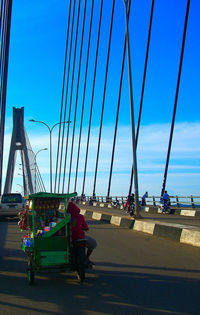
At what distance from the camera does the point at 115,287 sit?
5469 millimetres

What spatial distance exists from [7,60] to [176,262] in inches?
1403

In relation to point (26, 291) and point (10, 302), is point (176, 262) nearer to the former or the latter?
point (26, 291)

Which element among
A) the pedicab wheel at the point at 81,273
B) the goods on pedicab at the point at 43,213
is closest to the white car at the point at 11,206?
the goods on pedicab at the point at 43,213

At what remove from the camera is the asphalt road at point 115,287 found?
14.5ft

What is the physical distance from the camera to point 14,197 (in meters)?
21.0

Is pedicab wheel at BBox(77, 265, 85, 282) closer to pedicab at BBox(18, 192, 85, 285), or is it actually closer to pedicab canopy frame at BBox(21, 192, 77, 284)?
pedicab at BBox(18, 192, 85, 285)

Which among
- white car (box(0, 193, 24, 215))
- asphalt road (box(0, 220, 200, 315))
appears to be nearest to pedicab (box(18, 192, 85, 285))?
asphalt road (box(0, 220, 200, 315))

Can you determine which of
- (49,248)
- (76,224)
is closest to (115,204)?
(76,224)

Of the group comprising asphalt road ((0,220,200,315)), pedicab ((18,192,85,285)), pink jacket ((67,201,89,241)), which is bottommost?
asphalt road ((0,220,200,315))

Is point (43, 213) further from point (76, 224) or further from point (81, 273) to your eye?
point (81, 273)

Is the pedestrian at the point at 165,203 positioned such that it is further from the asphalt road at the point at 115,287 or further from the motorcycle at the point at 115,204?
the asphalt road at the point at 115,287

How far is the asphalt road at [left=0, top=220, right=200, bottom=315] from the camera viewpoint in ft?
14.5

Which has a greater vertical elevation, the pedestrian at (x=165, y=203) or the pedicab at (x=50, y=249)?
the pedestrian at (x=165, y=203)

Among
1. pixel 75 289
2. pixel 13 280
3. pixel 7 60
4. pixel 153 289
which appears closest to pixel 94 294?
pixel 75 289
